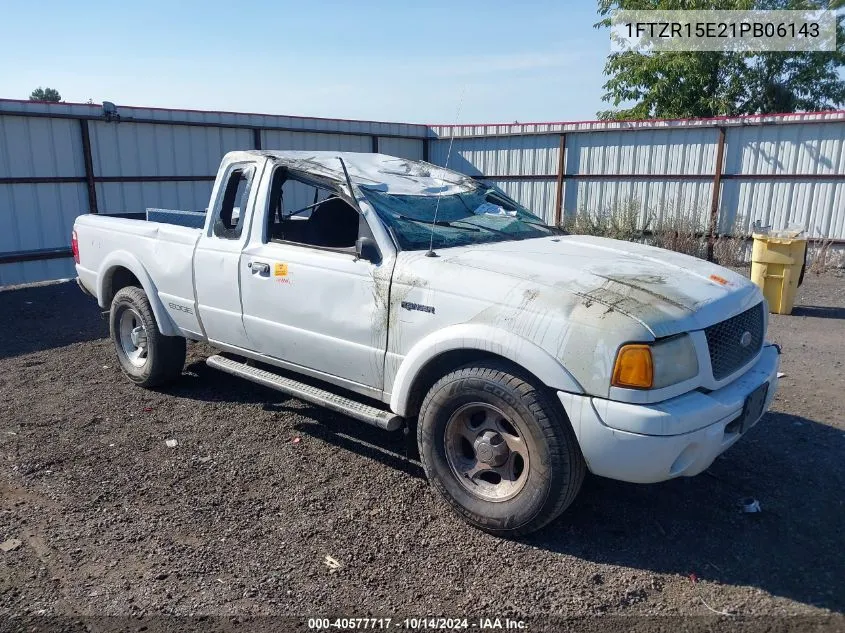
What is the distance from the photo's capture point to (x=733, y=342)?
3529 mm

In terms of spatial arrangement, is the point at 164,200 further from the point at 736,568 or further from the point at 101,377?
the point at 736,568

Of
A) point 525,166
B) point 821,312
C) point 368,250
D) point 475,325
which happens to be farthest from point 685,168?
point 475,325

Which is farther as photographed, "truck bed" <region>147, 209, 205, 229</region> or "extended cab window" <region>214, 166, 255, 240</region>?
"truck bed" <region>147, 209, 205, 229</region>

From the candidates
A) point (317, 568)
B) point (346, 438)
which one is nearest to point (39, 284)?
point (346, 438)

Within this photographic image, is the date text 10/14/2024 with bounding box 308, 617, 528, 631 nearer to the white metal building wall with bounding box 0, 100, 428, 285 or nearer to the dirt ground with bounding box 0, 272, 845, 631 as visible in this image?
the dirt ground with bounding box 0, 272, 845, 631

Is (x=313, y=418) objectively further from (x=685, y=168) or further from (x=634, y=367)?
(x=685, y=168)

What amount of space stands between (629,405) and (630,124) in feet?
39.8

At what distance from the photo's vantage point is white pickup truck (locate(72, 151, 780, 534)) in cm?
312

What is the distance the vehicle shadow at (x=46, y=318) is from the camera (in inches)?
298

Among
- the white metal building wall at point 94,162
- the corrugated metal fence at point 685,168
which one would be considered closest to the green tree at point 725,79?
the corrugated metal fence at point 685,168

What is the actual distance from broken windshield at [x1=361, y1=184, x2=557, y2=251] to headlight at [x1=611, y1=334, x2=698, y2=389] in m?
1.43

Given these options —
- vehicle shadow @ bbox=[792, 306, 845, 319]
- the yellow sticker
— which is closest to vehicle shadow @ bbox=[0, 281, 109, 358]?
the yellow sticker

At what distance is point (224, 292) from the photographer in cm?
479

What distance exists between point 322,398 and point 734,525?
2.46 meters
